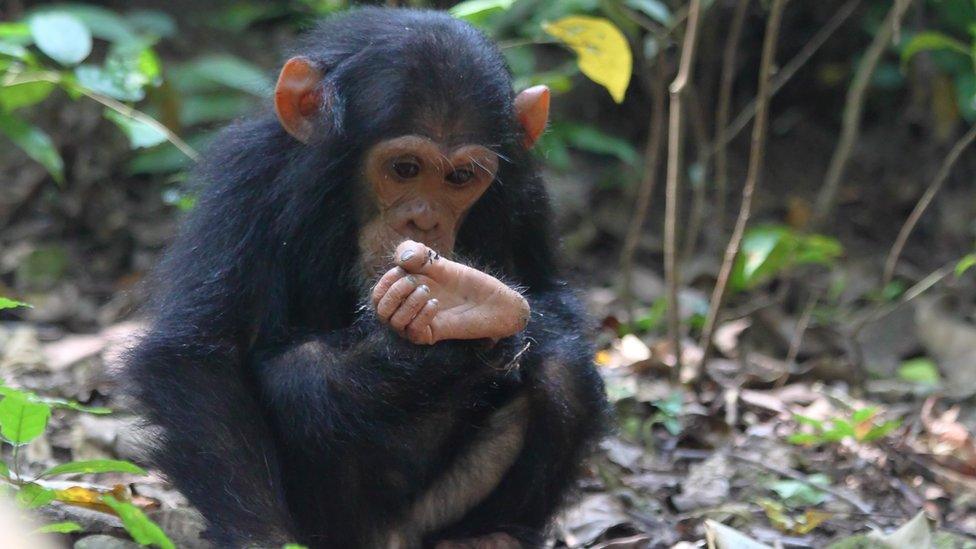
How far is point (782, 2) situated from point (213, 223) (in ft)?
11.0

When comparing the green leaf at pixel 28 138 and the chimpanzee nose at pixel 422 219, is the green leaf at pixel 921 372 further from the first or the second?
the green leaf at pixel 28 138

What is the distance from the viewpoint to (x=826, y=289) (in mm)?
10070

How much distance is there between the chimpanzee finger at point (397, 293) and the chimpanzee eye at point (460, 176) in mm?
916

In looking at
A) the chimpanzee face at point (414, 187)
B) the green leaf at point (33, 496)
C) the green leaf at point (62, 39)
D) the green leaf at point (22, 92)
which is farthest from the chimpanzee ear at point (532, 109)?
the green leaf at point (22, 92)

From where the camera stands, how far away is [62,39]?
6926mm

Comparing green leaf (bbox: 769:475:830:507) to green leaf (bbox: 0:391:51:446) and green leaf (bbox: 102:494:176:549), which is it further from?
green leaf (bbox: 0:391:51:446)

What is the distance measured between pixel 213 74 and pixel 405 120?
230 inches

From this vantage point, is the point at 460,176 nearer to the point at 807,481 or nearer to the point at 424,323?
the point at 424,323

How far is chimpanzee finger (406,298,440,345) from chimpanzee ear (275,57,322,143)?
1211 millimetres

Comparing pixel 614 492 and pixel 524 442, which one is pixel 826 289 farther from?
pixel 524 442

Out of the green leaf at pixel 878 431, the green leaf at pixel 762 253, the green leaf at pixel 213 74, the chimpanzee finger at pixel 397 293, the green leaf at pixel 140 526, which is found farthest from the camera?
the green leaf at pixel 213 74

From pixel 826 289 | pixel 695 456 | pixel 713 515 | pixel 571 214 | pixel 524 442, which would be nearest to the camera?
pixel 524 442

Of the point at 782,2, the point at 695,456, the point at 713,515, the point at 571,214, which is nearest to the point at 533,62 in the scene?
the point at 571,214

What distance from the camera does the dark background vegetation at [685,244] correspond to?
6340 millimetres
